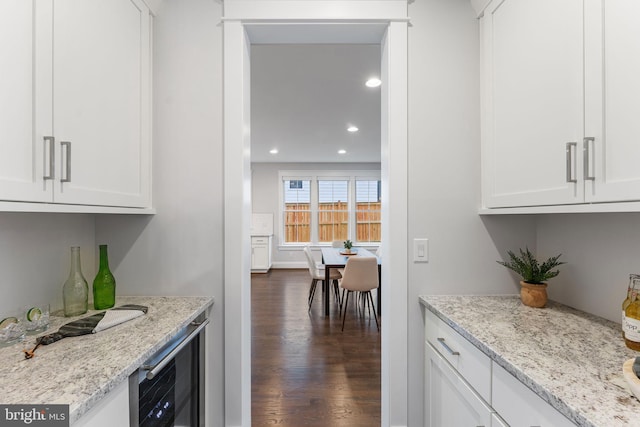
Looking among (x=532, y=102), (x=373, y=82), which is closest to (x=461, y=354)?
(x=532, y=102)

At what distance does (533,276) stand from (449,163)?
0.66 meters

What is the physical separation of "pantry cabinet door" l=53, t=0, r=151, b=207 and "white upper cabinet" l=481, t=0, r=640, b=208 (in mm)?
1677

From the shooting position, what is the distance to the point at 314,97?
11.2 feet

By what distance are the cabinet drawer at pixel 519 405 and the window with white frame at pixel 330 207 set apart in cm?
691

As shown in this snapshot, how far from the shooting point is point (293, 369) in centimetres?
258

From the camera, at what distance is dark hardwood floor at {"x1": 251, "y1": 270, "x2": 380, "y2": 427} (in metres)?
2.01

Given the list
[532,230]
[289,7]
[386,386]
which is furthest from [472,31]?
[386,386]

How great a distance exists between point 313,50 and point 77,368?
2404 mm

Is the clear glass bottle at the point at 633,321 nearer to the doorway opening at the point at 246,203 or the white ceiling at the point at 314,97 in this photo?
the doorway opening at the point at 246,203

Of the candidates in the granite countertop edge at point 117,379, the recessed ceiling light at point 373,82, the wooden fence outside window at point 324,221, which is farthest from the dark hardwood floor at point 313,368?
the wooden fence outside window at point 324,221

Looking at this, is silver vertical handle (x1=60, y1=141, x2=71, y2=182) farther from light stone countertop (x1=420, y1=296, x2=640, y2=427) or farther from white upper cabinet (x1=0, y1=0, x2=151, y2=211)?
light stone countertop (x1=420, y1=296, x2=640, y2=427)

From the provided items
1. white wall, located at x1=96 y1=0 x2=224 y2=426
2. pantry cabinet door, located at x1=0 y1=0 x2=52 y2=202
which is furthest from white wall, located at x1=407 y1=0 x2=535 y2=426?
pantry cabinet door, located at x1=0 y1=0 x2=52 y2=202

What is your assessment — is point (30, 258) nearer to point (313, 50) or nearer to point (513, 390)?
point (513, 390)

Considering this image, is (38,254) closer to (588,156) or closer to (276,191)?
(588,156)
